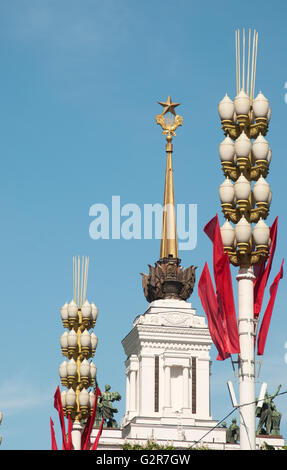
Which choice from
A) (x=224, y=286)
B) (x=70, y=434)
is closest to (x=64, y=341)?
(x=70, y=434)

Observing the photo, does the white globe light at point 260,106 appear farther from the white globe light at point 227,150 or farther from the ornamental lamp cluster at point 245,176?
the white globe light at point 227,150

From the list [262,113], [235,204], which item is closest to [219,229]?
[235,204]

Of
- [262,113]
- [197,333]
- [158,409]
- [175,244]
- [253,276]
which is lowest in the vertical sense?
[253,276]

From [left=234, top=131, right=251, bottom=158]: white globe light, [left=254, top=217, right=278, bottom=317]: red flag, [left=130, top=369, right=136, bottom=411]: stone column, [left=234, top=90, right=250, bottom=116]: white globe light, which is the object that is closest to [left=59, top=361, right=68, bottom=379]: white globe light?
[left=254, top=217, right=278, bottom=317]: red flag

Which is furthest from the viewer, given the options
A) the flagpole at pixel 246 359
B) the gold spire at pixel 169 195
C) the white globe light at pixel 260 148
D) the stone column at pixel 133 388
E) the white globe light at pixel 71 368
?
the gold spire at pixel 169 195

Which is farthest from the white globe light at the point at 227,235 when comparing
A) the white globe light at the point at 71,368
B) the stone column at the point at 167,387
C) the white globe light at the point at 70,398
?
the stone column at the point at 167,387

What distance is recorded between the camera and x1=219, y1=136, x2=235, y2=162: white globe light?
1142 inches

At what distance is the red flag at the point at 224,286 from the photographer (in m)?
28.4

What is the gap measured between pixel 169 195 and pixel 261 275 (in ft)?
222

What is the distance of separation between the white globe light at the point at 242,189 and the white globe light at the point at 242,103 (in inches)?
72.5

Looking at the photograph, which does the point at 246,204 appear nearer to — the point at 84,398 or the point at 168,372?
the point at 84,398
